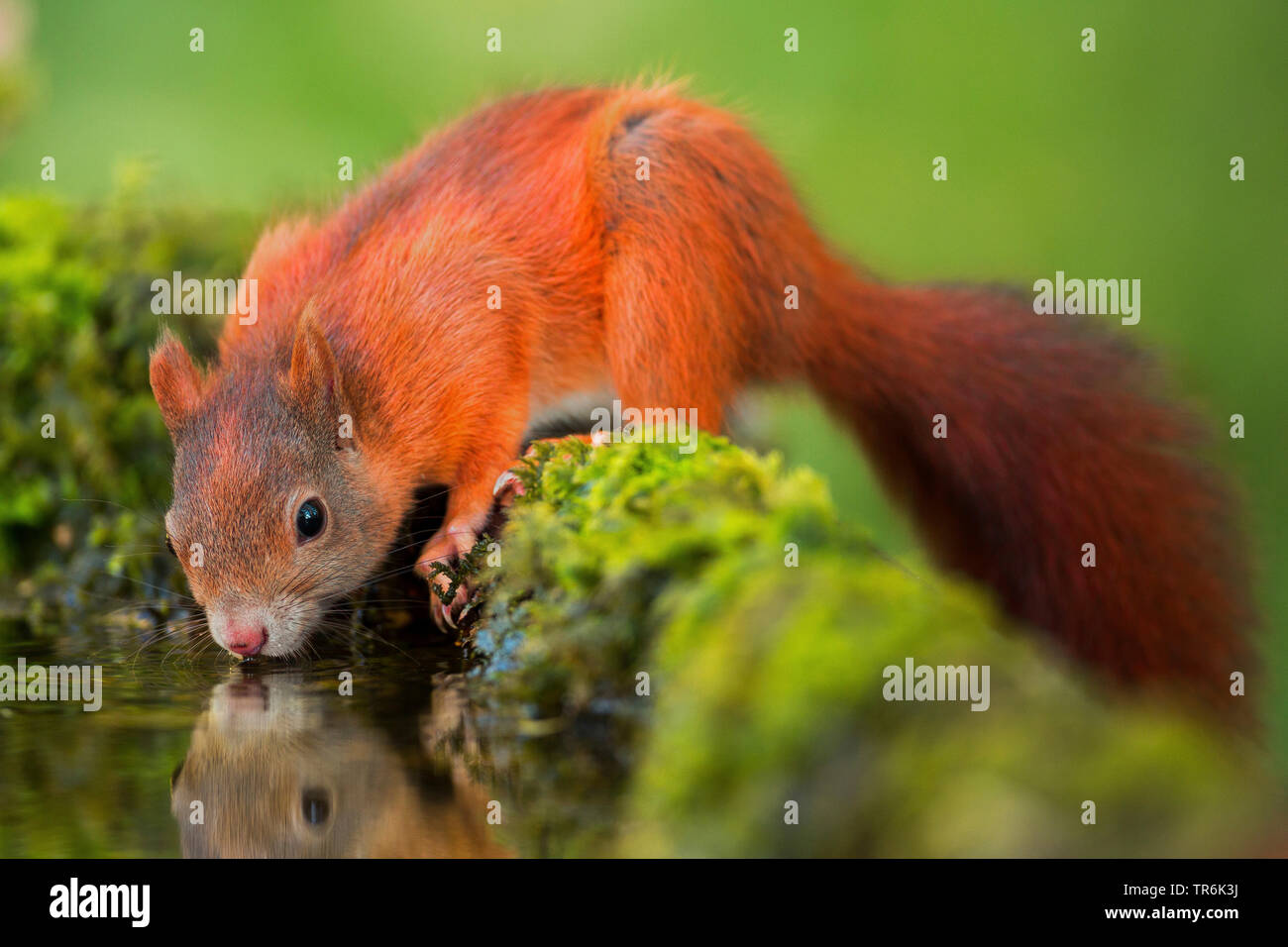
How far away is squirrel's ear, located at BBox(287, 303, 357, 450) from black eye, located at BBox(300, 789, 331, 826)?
1.29m

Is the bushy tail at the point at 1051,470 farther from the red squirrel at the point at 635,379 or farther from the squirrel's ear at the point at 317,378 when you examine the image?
the squirrel's ear at the point at 317,378

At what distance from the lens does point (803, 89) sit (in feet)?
19.4

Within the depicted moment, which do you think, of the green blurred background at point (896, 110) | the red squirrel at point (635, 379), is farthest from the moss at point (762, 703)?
the green blurred background at point (896, 110)

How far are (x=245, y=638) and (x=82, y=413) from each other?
1601 millimetres

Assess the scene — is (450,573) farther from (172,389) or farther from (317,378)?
(172,389)

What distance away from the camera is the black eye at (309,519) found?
2.72 metres

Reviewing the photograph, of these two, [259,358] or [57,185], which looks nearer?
[259,358]

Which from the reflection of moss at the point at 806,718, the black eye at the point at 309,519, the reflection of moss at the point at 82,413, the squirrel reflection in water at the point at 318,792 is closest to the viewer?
the reflection of moss at the point at 806,718

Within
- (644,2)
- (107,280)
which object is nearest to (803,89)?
(644,2)

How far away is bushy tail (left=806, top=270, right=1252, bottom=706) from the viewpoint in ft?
9.11

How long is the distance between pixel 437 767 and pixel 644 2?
17.4 ft

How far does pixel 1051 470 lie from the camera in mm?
2906

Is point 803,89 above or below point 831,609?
above
